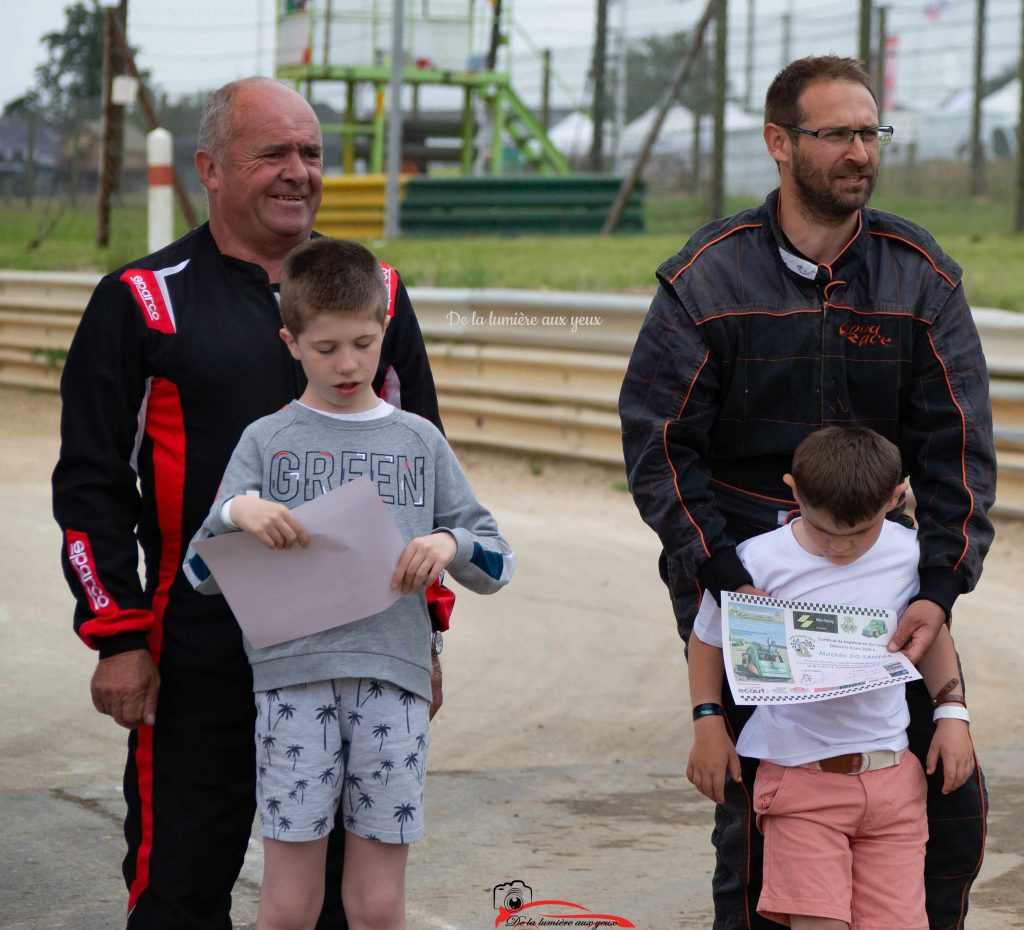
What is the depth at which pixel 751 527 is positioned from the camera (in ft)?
11.9

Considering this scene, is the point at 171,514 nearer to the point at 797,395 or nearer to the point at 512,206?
the point at 797,395

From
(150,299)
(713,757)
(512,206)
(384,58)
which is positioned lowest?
(713,757)

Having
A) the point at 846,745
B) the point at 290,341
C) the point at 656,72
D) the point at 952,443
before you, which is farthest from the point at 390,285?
the point at 656,72

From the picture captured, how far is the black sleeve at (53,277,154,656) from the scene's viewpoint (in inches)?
131

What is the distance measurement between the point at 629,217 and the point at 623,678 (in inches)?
644

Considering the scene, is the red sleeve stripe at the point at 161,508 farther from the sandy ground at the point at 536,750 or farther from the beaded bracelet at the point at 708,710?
the beaded bracelet at the point at 708,710

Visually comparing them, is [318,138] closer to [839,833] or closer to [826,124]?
[826,124]

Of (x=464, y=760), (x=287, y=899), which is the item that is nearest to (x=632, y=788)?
(x=464, y=760)

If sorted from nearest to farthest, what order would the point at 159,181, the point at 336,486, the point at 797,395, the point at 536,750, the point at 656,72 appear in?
the point at 336,486 → the point at 797,395 → the point at 536,750 → the point at 159,181 → the point at 656,72

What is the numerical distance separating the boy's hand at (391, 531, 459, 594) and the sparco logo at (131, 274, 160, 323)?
743mm

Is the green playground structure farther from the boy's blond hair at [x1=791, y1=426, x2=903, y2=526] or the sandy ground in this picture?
the boy's blond hair at [x1=791, y1=426, x2=903, y2=526]

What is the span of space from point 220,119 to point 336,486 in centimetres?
89

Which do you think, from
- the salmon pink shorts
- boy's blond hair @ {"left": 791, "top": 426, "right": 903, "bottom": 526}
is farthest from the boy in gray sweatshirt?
the salmon pink shorts

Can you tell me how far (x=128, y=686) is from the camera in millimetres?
3330
